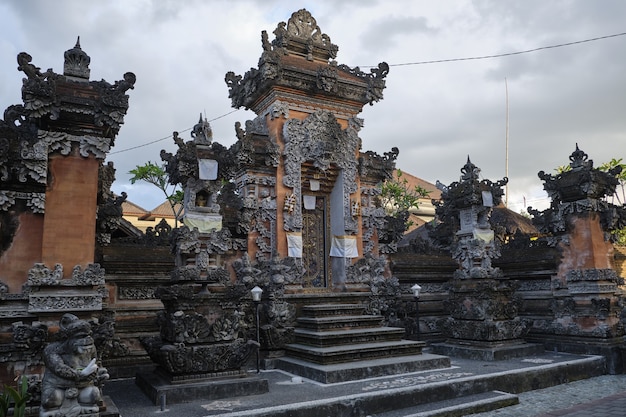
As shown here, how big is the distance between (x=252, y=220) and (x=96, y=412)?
713cm

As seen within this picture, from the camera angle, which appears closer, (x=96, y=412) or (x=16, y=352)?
(x=96, y=412)

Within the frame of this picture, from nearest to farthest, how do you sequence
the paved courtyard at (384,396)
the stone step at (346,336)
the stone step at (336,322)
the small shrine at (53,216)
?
the small shrine at (53,216) → the paved courtyard at (384,396) → the stone step at (346,336) → the stone step at (336,322)

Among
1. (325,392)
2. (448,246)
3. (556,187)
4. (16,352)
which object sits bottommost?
(325,392)

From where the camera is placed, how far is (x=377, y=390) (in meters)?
8.67

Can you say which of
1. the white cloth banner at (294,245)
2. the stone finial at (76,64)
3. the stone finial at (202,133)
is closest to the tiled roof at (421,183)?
the white cloth banner at (294,245)

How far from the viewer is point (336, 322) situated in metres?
11.5

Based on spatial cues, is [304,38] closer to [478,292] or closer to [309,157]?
[309,157]

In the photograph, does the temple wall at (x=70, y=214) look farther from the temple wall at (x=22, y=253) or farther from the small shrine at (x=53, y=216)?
the temple wall at (x=22, y=253)

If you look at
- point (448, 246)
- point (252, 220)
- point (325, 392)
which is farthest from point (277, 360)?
point (448, 246)

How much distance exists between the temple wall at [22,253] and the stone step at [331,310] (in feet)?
22.0

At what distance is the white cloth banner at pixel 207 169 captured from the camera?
10242 mm

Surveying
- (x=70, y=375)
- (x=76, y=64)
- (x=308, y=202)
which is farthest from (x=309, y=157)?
(x=70, y=375)

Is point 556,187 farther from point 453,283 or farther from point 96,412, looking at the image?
point 96,412

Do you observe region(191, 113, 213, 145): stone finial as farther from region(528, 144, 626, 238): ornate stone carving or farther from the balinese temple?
region(528, 144, 626, 238): ornate stone carving
